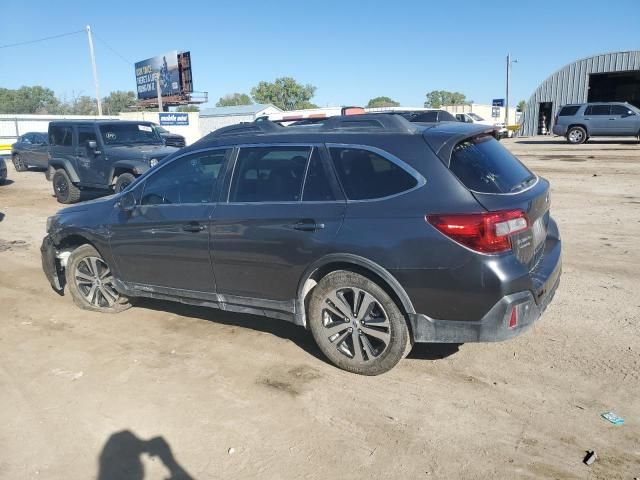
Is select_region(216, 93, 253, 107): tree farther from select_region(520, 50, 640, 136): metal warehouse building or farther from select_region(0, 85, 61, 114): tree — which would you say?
select_region(520, 50, 640, 136): metal warehouse building

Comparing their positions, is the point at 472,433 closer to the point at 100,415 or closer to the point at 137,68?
the point at 100,415

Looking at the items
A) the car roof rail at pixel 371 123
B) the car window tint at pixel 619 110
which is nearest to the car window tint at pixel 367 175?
the car roof rail at pixel 371 123

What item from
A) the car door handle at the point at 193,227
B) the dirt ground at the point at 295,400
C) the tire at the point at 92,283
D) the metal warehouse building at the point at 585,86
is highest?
the metal warehouse building at the point at 585,86

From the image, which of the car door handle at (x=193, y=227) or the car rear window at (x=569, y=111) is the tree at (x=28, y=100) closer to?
the car rear window at (x=569, y=111)

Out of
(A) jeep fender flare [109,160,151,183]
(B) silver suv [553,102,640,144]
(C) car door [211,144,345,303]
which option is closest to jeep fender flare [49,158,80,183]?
(A) jeep fender flare [109,160,151,183]

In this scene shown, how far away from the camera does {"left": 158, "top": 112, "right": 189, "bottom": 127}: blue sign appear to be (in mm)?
35419

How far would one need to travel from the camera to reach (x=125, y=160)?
11.4 meters

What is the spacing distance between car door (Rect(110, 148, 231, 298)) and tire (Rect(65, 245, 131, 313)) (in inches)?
16.9

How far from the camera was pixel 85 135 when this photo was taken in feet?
41.0

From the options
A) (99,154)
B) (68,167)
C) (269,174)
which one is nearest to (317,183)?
(269,174)

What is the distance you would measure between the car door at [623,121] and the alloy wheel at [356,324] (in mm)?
25090

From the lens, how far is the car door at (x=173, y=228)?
4.29m

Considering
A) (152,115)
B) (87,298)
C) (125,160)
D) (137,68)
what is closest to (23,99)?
(137,68)

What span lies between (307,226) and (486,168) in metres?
1.29
